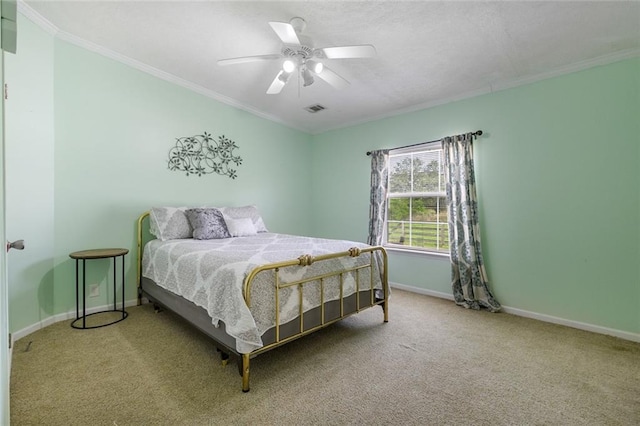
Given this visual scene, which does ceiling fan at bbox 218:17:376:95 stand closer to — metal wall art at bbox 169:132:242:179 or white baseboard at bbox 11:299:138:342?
metal wall art at bbox 169:132:242:179

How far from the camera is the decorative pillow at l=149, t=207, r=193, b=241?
9.47 ft

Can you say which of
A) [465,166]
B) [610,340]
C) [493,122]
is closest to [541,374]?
[610,340]

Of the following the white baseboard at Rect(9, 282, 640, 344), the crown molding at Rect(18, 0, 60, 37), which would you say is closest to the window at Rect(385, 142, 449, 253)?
the white baseboard at Rect(9, 282, 640, 344)

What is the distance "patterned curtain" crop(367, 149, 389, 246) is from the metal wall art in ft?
6.44

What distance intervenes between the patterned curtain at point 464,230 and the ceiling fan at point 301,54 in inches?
65.7

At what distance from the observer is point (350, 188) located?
447cm

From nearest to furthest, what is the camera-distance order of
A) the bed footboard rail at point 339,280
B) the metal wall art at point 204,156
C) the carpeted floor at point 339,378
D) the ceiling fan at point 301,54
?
the carpeted floor at point 339,378, the bed footboard rail at point 339,280, the ceiling fan at point 301,54, the metal wall art at point 204,156

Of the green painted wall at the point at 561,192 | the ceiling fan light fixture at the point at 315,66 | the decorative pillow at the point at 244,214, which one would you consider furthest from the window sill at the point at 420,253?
the ceiling fan light fixture at the point at 315,66

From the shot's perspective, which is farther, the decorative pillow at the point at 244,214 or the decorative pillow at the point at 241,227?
the decorative pillow at the point at 244,214

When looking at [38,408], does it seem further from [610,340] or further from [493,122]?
[493,122]

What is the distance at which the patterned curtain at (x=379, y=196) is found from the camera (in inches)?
157

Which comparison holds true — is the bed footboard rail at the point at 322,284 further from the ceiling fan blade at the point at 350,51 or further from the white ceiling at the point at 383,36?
the white ceiling at the point at 383,36

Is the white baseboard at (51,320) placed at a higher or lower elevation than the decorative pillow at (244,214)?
lower

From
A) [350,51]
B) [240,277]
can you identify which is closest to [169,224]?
[240,277]
